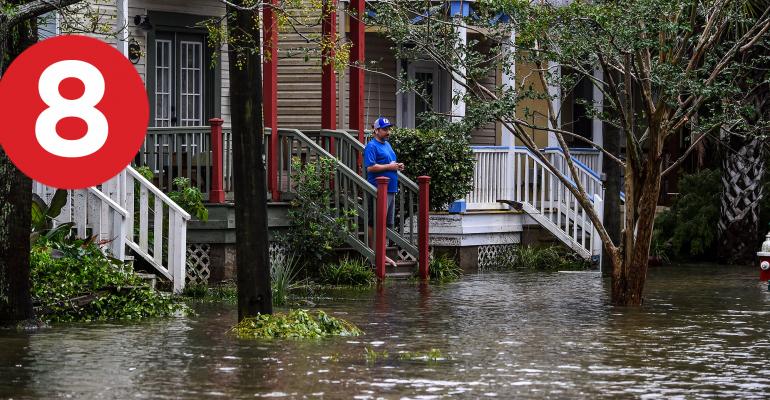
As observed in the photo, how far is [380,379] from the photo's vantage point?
37.6ft

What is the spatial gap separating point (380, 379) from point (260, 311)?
3148mm

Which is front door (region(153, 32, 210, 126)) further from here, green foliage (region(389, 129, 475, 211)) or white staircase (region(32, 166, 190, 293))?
white staircase (region(32, 166, 190, 293))

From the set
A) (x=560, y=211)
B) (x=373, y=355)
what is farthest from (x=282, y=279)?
(x=560, y=211)

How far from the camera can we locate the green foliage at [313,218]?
829 inches

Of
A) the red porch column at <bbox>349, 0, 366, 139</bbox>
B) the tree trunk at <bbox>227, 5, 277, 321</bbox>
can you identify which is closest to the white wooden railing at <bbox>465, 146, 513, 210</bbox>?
the red porch column at <bbox>349, 0, 366, 139</bbox>

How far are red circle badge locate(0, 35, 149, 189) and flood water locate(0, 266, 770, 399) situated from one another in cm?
159

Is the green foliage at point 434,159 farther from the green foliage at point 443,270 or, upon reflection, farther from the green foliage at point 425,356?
the green foliage at point 425,356

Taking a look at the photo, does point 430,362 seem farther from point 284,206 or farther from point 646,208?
point 284,206

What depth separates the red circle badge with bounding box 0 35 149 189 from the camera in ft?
36.0

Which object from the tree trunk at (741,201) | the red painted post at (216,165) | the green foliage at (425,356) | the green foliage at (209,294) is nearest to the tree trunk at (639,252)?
the green foliage at (209,294)

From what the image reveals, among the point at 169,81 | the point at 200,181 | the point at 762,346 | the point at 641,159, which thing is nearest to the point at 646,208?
the point at 641,159

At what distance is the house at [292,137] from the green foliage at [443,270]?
1.39 feet

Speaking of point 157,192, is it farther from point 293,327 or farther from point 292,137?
point 293,327

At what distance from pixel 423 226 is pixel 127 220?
16.4 feet
